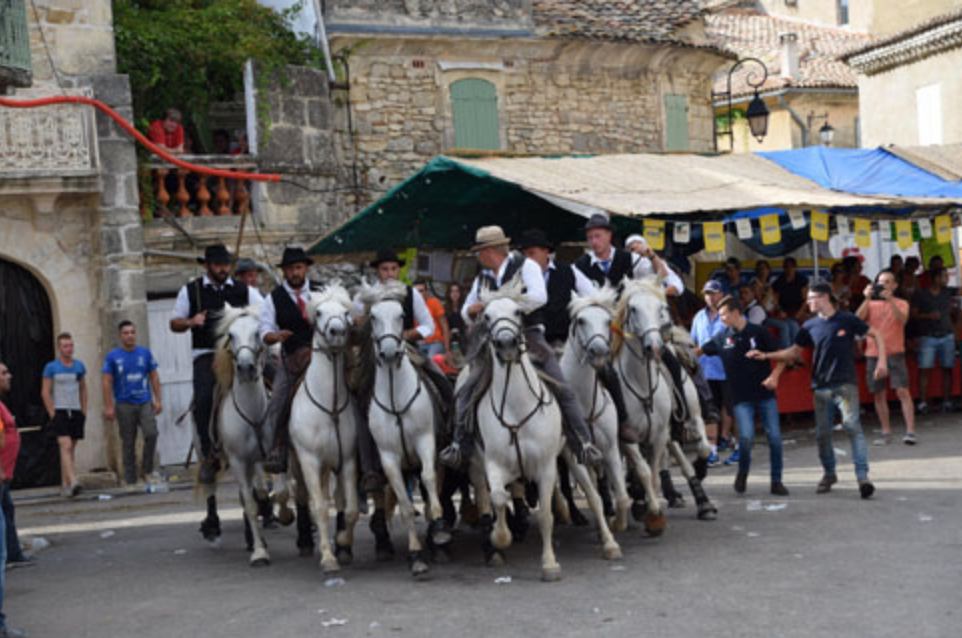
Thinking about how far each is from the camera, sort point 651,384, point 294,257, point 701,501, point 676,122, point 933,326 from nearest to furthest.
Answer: point 651,384
point 294,257
point 701,501
point 933,326
point 676,122

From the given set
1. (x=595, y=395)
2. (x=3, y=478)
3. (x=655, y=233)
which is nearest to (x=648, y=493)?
(x=595, y=395)

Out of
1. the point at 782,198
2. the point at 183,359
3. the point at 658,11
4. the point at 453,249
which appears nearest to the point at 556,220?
the point at 453,249

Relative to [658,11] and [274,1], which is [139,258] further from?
[658,11]

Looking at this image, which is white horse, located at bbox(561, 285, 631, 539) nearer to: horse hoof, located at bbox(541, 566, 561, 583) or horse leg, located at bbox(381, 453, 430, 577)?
horse hoof, located at bbox(541, 566, 561, 583)

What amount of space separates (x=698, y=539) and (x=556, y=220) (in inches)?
396

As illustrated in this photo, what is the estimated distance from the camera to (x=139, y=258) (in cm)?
1878

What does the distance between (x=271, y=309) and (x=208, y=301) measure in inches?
49.5

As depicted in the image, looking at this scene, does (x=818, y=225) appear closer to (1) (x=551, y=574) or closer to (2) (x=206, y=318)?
(2) (x=206, y=318)

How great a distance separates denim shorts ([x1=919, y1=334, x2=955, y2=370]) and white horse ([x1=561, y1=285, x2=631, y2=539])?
946cm

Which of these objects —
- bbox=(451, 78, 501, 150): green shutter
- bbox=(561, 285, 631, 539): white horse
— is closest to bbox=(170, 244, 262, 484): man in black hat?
bbox=(561, 285, 631, 539): white horse

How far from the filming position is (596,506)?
9781 mm

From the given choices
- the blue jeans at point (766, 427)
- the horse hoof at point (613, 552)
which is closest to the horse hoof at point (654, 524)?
the horse hoof at point (613, 552)

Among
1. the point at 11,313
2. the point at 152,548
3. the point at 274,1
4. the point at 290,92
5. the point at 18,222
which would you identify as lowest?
the point at 152,548

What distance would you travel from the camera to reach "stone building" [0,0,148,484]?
1827cm
